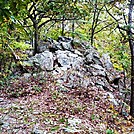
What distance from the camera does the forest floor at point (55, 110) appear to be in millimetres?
5434

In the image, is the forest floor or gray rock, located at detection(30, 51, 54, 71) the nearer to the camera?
the forest floor

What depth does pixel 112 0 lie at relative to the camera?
9.44m

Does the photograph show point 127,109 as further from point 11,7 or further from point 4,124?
point 11,7

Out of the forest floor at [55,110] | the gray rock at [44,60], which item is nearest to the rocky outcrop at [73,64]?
the gray rock at [44,60]

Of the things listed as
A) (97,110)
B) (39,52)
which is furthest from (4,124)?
(39,52)

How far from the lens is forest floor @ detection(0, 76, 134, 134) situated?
5.43 m

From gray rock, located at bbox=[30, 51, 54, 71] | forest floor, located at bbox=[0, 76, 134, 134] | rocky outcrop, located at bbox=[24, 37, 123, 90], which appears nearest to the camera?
forest floor, located at bbox=[0, 76, 134, 134]

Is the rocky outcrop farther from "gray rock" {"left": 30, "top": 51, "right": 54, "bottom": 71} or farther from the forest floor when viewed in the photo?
the forest floor

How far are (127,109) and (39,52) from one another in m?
5.35

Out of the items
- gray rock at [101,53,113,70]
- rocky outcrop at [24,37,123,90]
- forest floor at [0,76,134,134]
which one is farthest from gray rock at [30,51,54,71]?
gray rock at [101,53,113,70]

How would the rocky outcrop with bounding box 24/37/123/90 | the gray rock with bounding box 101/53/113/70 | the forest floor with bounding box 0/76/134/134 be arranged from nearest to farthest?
the forest floor with bounding box 0/76/134/134, the rocky outcrop with bounding box 24/37/123/90, the gray rock with bounding box 101/53/113/70

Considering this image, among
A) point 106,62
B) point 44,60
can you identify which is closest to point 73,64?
point 44,60

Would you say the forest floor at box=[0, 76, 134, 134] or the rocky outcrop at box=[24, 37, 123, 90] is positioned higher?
the rocky outcrop at box=[24, 37, 123, 90]

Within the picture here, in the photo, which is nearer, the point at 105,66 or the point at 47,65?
the point at 47,65
